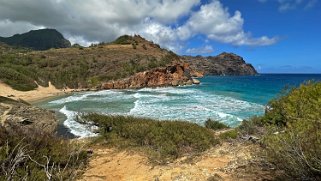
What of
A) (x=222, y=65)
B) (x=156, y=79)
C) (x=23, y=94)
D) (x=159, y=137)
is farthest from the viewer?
(x=222, y=65)

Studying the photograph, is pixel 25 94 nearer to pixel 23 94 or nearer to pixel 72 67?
pixel 23 94

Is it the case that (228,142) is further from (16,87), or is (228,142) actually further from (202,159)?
(16,87)

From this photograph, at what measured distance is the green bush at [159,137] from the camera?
9.20 meters

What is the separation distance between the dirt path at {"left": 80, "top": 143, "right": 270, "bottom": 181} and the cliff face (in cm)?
14415

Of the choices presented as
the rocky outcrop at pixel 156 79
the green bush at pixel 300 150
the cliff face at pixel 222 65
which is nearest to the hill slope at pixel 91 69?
the rocky outcrop at pixel 156 79

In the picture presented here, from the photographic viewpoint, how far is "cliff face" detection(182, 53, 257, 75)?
522ft

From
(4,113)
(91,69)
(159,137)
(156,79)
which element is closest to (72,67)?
(91,69)

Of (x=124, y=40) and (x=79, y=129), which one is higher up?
(x=124, y=40)

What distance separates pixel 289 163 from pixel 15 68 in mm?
48446

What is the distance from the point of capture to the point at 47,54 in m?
61.7

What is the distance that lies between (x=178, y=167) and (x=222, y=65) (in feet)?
558

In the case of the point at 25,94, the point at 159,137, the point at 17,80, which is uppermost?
the point at 159,137

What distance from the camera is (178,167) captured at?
769cm

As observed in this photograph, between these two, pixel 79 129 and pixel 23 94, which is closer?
pixel 79 129
